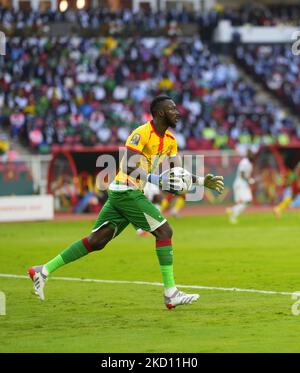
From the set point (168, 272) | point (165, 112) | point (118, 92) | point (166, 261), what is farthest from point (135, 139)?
point (118, 92)

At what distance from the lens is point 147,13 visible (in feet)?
154

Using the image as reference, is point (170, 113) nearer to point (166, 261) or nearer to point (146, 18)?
point (166, 261)

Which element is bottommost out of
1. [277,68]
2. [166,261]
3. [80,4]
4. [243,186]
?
[243,186]

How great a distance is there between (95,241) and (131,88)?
29054mm

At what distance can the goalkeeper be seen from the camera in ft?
39.9

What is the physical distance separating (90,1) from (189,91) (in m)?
8.88

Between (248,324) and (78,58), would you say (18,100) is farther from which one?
(248,324)

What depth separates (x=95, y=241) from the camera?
1253cm

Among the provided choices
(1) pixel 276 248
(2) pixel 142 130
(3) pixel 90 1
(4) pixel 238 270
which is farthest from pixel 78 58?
(2) pixel 142 130

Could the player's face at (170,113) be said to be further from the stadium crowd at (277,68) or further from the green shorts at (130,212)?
the stadium crowd at (277,68)

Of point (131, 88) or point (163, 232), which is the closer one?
point (163, 232)

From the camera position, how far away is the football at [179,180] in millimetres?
12172

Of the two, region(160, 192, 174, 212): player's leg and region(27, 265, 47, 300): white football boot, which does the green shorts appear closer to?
region(27, 265, 47, 300): white football boot

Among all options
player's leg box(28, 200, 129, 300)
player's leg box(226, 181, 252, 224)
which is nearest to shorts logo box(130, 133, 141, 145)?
player's leg box(28, 200, 129, 300)
